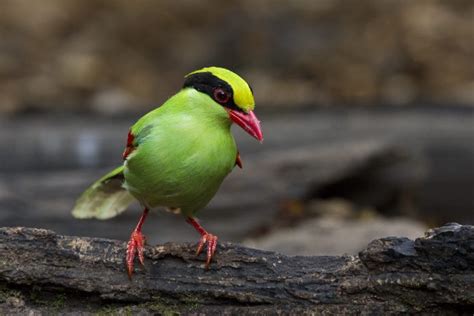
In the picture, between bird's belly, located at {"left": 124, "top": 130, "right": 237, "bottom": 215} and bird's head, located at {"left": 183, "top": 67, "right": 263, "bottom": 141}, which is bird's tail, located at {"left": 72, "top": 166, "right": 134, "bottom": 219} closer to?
bird's belly, located at {"left": 124, "top": 130, "right": 237, "bottom": 215}

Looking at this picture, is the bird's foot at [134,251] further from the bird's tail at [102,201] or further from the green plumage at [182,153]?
the bird's tail at [102,201]

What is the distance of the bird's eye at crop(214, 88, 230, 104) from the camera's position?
13.3 feet

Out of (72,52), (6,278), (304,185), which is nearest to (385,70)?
(72,52)

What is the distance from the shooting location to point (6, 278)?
3871 millimetres

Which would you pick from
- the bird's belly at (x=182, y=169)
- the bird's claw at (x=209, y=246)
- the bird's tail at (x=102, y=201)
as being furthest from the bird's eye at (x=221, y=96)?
the bird's tail at (x=102, y=201)

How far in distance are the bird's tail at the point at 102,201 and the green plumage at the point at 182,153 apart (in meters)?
0.56

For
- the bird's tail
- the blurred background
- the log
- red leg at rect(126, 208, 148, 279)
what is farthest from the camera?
the blurred background

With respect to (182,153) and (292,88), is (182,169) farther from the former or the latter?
(292,88)

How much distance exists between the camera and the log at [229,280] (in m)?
3.77

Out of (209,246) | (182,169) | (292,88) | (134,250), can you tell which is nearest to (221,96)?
(182,169)

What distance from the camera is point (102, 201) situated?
489cm

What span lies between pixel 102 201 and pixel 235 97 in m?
1.21

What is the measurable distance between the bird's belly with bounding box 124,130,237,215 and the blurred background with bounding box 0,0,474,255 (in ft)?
11.7

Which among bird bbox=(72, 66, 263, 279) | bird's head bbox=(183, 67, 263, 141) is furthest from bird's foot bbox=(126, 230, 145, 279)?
bird's head bbox=(183, 67, 263, 141)
